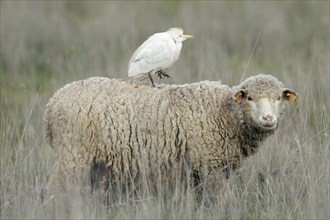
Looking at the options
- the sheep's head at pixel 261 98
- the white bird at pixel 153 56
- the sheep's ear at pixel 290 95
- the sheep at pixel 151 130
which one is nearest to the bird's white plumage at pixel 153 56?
the white bird at pixel 153 56

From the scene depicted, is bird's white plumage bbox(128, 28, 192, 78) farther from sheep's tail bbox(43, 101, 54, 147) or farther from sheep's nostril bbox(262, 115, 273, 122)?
sheep's nostril bbox(262, 115, 273, 122)

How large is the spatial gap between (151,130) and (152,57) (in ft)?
1.97

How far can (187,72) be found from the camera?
32.0 ft

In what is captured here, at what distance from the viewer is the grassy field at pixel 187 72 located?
6074mm

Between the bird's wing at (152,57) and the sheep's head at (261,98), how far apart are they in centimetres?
64

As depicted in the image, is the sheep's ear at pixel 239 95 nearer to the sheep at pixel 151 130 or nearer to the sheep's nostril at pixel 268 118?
the sheep at pixel 151 130

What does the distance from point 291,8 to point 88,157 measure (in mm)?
9149

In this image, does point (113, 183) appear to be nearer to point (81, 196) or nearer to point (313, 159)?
point (81, 196)

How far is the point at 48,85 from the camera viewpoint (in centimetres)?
1087

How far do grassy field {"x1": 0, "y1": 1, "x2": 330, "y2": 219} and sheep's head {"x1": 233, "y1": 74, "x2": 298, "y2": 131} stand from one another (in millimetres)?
454

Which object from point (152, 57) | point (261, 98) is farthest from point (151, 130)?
point (261, 98)

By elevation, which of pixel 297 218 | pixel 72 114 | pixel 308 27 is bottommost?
pixel 297 218

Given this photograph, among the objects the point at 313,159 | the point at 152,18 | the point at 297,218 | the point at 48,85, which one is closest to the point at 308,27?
the point at 152,18

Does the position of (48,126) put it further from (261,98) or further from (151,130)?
(261,98)
